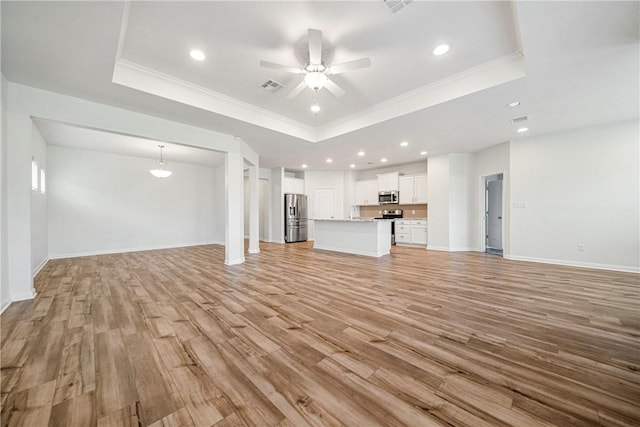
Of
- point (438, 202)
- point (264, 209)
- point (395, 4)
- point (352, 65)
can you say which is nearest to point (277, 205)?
point (264, 209)

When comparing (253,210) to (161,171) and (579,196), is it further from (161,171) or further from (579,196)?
(579,196)

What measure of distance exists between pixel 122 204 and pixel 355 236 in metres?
6.93

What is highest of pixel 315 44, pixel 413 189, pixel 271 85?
pixel 271 85

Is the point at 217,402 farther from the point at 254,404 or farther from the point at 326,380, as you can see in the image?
the point at 326,380

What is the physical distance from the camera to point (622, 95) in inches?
139

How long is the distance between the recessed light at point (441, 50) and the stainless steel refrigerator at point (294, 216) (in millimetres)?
6571

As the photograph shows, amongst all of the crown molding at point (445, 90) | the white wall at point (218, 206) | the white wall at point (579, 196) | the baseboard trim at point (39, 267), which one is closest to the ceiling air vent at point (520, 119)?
the white wall at point (579, 196)

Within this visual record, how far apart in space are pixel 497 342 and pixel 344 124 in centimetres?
441

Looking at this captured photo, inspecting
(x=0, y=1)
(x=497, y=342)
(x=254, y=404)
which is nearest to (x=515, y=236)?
(x=497, y=342)

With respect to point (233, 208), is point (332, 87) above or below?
above

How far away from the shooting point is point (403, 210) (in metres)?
8.77

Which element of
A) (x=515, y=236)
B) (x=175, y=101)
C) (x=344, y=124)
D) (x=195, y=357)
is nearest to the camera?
(x=195, y=357)

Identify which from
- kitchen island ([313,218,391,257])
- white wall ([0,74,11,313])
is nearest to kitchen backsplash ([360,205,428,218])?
kitchen island ([313,218,391,257])

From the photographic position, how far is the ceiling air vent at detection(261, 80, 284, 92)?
11.6 feet
